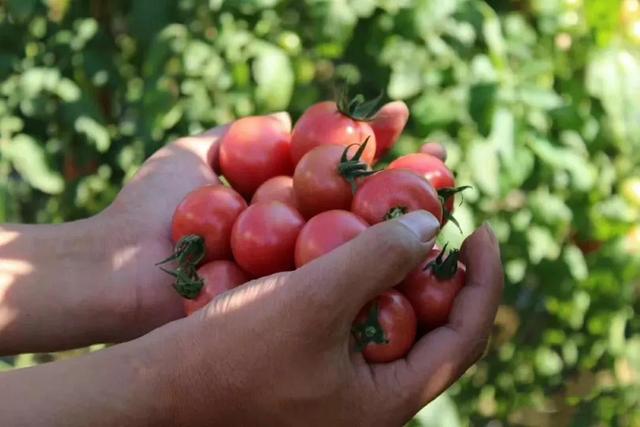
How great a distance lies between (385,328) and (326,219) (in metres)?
0.17

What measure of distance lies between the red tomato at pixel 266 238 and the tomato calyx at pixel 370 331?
0.60 feet

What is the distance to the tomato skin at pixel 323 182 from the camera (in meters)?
1.33

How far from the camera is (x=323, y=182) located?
1.33 meters

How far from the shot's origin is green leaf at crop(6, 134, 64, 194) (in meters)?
2.02

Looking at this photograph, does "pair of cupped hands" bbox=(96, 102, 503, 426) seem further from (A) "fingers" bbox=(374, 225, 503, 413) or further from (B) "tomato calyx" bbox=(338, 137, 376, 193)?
(B) "tomato calyx" bbox=(338, 137, 376, 193)

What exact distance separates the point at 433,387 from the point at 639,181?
1.00m

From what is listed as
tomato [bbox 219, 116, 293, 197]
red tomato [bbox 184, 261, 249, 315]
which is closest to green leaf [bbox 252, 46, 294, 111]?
tomato [bbox 219, 116, 293, 197]

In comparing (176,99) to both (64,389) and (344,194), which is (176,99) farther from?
(64,389)

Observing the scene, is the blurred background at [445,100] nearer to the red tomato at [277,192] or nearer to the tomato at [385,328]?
the red tomato at [277,192]

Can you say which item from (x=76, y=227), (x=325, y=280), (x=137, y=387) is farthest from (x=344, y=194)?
(x=76, y=227)

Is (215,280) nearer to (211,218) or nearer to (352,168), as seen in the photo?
(211,218)

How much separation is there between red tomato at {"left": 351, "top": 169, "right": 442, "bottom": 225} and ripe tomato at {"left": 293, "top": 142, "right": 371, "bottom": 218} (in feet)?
0.15

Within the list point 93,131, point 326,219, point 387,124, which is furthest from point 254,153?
point 93,131

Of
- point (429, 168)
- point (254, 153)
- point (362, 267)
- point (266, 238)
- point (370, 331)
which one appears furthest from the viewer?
point (254, 153)
